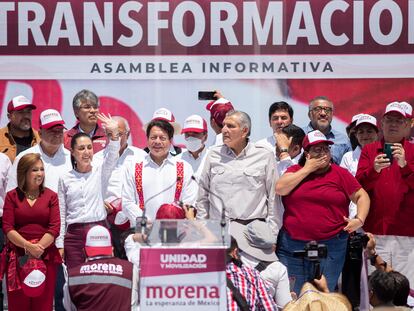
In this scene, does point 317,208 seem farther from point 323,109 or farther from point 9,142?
point 9,142

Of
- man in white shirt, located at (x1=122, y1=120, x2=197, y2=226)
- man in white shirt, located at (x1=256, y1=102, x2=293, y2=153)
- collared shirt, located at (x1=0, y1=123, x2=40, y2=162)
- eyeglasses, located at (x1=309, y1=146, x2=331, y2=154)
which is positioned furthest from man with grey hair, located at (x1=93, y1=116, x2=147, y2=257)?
eyeglasses, located at (x1=309, y1=146, x2=331, y2=154)

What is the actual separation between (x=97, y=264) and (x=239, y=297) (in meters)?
1.18

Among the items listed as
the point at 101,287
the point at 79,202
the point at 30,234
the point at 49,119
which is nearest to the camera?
the point at 101,287

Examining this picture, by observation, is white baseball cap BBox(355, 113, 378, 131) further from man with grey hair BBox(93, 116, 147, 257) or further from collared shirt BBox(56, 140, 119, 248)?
collared shirt BBox(56, 140, 119, 248)

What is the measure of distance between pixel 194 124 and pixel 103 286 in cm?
238

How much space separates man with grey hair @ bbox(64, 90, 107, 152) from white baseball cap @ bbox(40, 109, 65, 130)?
0.32 metres

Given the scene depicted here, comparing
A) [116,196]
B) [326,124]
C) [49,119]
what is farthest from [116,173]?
[326,124]

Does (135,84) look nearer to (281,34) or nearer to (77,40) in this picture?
(77,40)

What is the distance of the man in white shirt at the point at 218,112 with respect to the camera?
912 cm

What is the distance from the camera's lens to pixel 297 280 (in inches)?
323

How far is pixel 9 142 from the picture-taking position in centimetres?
934

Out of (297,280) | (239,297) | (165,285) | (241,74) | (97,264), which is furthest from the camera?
(241,74)

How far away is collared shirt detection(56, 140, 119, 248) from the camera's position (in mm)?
8797

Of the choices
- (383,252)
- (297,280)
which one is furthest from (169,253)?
(383,252)
